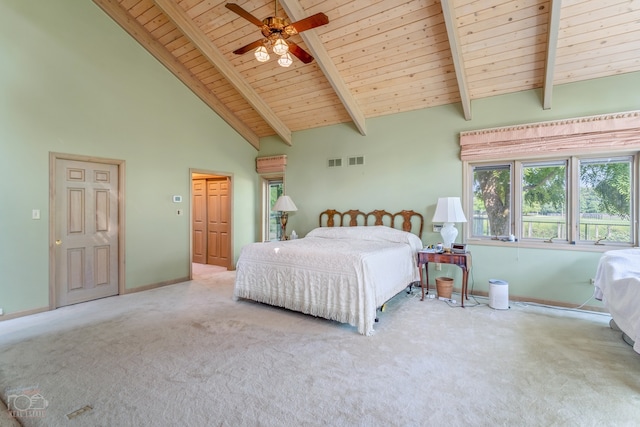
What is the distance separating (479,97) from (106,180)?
18.5 feet

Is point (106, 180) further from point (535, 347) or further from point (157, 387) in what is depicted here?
point (535, 347)

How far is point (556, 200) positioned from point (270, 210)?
5.28 meters

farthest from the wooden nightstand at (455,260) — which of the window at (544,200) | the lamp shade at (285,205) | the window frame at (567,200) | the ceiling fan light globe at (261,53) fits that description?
the ceiling fan light globe at (261,53)

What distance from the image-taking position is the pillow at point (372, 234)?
466 centimetres

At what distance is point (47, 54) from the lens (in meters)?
3.94

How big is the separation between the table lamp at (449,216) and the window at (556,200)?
0.46 metres

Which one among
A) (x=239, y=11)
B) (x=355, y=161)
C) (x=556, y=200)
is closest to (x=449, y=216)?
(x=556, y=200)

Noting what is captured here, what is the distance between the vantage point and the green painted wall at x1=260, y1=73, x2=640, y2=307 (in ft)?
13.0

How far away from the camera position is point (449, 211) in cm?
437

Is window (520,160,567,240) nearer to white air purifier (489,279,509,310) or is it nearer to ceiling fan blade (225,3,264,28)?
white air purifier (489,279,509,310)

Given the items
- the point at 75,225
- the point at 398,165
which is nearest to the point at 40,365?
the point at 75,225

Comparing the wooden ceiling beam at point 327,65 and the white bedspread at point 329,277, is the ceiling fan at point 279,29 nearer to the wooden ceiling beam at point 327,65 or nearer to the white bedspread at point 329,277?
the wooden ceiling beam at point 327,65

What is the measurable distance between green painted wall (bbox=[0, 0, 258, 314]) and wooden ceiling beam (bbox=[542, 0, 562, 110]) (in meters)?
5.32

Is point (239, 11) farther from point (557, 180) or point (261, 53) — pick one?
point (557, 180)
